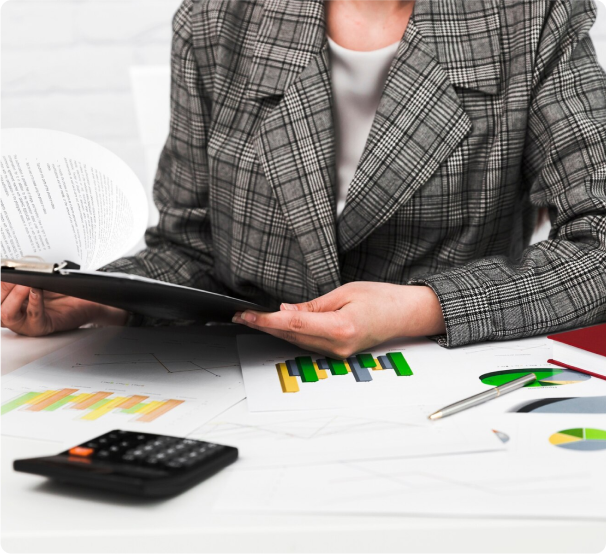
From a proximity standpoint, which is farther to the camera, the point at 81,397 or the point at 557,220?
the point at 557,220

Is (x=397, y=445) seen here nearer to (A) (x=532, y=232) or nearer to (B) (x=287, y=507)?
(B) (x=287, y=507)

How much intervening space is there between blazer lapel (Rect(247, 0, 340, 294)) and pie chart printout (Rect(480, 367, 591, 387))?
1.07ft

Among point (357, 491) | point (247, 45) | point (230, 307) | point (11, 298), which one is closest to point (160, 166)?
point (247, 45)

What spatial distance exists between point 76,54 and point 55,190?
991 millimetres

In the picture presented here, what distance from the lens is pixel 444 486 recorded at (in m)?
0.40

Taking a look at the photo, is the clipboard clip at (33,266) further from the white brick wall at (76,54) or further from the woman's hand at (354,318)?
the white brick wall at (76,54)

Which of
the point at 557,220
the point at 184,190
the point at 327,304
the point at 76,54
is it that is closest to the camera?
the point at 327,304

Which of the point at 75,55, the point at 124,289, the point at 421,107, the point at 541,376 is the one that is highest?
the point at 75,55

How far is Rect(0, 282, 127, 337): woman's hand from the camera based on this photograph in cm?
73

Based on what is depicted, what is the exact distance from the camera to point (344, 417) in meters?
0.51

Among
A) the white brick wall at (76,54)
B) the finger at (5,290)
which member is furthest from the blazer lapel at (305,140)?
the white brick wall at (76,54)

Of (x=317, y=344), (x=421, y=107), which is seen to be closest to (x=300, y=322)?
(x=317, y=344)

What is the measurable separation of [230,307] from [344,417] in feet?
0.47

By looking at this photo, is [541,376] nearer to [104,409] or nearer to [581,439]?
[581,439]
